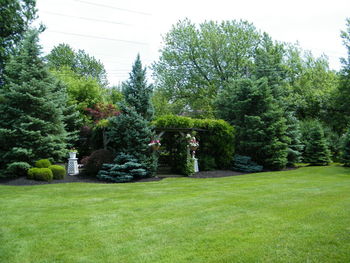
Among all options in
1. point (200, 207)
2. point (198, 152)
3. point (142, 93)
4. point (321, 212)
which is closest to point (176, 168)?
point (198, 152)

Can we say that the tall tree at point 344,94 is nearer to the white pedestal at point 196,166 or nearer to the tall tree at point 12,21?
the white pedestal at point 196,166

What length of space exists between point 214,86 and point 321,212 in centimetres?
2187

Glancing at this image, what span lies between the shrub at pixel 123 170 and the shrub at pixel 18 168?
300cm

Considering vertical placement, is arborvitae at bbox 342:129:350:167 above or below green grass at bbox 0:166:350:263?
→ above

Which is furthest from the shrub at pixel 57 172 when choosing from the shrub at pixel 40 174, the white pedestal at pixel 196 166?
the white pedestal at pixel 196 166

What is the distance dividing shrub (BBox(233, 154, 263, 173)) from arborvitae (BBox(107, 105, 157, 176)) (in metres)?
5.27

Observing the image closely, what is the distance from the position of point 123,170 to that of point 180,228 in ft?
24.8

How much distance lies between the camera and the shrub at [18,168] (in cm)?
1159

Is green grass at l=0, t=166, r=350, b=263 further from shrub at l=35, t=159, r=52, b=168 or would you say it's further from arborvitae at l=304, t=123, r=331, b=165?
arborvitae at l=304, t=123, r=331, b=165

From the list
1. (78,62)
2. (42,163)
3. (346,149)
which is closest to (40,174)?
(42,163)

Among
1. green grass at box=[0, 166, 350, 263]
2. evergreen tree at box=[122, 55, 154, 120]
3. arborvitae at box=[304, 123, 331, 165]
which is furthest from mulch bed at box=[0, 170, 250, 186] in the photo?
arborvitae at box=[304, 123, 331, 165]

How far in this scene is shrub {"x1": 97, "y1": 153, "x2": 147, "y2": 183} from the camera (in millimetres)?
11562

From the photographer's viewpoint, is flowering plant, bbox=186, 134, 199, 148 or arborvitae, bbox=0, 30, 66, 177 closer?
arborvitae, bbox=0, 30, 66, 177

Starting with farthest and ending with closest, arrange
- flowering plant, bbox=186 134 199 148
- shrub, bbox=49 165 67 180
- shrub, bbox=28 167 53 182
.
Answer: flowering plant, bbox=186 134 199 148
shrub, bbox=49 165 67 180
shrub, bbox=28 167 53 182
